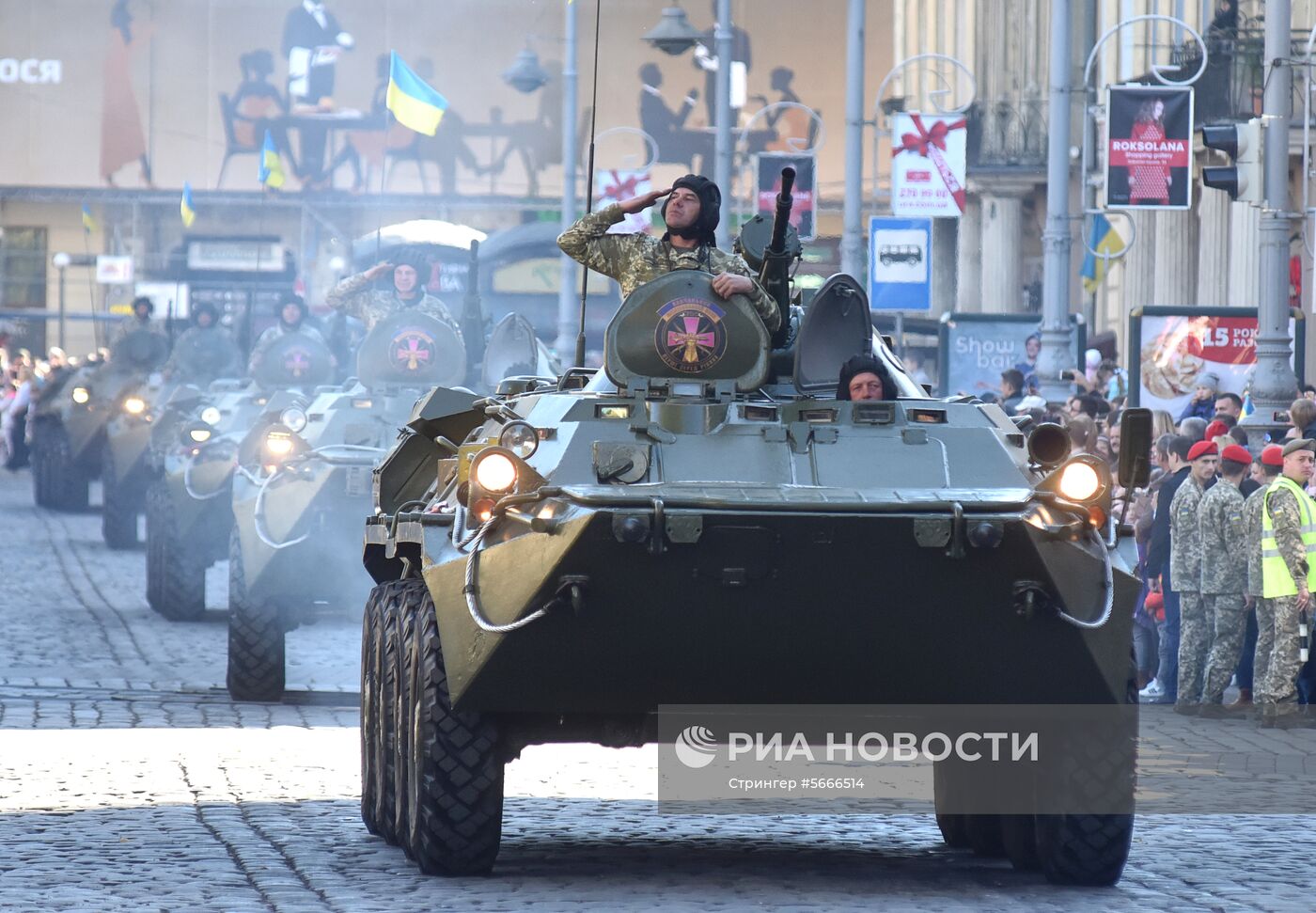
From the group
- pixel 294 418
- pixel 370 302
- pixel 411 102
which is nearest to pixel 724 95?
pixel 411 102

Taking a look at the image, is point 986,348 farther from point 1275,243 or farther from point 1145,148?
point 1275,243

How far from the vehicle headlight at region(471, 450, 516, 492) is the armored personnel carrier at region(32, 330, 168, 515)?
19.1 m

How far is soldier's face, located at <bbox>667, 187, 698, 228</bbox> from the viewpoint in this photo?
1016 centimetres

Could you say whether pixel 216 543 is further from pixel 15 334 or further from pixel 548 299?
pixel 15 334

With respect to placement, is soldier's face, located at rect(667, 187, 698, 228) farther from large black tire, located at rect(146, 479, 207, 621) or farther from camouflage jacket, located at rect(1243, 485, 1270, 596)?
large black tire, located at rect(146, 479, 207, 621)

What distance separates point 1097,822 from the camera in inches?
357

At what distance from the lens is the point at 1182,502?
1541 centimetres

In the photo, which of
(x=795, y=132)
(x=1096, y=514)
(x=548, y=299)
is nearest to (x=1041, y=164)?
(x=548, y=299)

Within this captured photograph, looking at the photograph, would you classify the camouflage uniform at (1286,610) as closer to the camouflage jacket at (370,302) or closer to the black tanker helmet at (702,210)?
the black tanker helmet at (702,210)

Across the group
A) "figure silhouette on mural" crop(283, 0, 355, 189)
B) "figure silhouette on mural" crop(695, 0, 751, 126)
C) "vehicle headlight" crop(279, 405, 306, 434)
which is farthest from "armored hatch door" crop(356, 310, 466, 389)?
"figure silhouette on mural" crop(283, 0, 355, 189)

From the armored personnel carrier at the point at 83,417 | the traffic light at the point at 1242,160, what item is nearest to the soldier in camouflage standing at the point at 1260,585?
the traffic light at the point at 1242,160

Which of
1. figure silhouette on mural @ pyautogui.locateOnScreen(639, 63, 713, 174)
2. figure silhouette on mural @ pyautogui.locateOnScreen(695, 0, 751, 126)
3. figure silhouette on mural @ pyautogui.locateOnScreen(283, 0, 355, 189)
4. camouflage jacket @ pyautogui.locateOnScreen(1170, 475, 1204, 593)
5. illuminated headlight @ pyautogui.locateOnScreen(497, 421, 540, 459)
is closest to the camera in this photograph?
illuminated headlight @ pyautogui.locateOnScreen(497, 421, 540, 459)

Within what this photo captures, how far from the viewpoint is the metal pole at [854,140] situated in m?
29.2

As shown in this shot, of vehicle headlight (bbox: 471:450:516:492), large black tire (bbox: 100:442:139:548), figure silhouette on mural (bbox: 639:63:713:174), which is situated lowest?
large black tire (bbox: 100:442:139:548)
